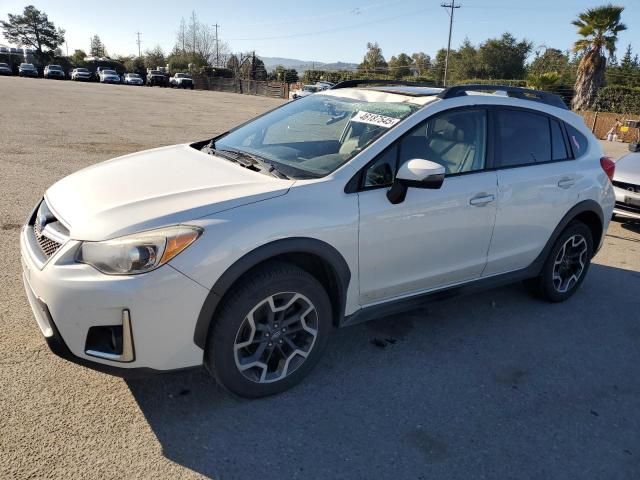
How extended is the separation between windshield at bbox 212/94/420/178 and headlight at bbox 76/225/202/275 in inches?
36.1

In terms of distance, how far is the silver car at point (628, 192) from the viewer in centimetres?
700

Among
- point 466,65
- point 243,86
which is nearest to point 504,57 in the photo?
point 466,65

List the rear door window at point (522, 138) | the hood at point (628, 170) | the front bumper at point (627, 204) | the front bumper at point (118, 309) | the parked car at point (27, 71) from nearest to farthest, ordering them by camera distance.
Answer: the front bumper at point (118, 309), the rear door window at point (522, 138), the front bumper at point (627, 204), the hood at point (628, 170), the parked car at point (27, 71)

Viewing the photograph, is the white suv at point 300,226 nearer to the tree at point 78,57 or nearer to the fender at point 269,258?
the fender at point 269,258

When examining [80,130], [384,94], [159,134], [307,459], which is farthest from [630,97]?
[307,459]

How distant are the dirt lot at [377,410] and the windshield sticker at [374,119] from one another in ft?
4.88

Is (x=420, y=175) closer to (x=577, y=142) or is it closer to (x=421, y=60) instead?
(x=577, y=142)

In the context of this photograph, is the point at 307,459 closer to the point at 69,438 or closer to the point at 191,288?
the point at 191,288

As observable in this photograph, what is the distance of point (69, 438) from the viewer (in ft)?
8.39

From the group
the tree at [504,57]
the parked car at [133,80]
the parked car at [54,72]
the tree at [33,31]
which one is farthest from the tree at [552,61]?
the tree at [33,31]

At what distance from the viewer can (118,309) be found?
2404 millimetres

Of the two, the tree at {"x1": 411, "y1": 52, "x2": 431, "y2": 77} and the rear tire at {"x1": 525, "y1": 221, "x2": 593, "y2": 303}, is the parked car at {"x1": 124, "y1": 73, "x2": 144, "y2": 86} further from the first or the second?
the rear tire at {"x1": 525, "y1": 221, "x2": 593, "y2": 303}

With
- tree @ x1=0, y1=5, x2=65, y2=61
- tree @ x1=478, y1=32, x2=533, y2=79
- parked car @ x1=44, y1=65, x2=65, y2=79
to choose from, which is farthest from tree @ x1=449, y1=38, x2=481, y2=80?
tree @ x1=0, y1=5, x2=65, y2=61

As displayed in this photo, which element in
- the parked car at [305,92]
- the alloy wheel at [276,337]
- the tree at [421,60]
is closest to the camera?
the alloy wheel at [276,337]
